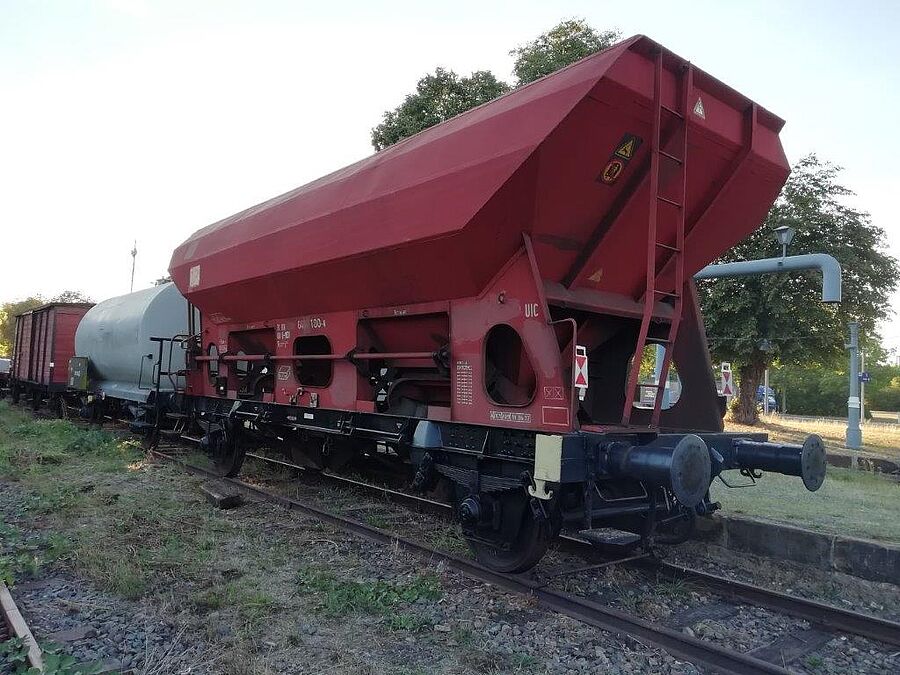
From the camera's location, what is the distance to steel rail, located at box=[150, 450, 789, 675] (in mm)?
3793

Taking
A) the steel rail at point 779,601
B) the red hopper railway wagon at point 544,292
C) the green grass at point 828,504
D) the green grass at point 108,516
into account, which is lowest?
the green grass at point 108,516

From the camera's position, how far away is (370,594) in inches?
189

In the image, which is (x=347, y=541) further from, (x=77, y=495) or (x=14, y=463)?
(x=14, y=463)

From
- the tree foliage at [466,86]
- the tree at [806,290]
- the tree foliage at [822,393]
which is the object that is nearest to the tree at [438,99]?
the tree foliage at [466,86]

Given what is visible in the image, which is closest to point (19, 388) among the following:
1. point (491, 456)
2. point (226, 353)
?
point (226, 353)

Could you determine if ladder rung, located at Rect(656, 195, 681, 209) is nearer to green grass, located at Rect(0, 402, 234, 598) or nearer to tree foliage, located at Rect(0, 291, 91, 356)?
green grass, located at Rect(0, 402, 234, 598)

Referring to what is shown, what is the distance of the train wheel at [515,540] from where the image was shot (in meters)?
4.94

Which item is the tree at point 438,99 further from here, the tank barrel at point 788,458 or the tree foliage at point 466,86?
the tank barrel at point 788,458

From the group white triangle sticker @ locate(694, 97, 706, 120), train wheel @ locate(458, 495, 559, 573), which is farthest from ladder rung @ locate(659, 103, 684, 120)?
train wheel @ locate(458, 495, 559, 573)

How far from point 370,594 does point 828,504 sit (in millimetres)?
5963

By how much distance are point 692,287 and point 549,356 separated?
7.79 feet

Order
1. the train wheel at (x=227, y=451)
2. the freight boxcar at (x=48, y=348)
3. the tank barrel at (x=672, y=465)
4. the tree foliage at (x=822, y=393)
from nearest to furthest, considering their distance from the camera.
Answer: the tank barrel at (x=672, y=465) → the train wheel at (x=227, y=451) → the freight boxcar at (x=48, y=348) → the tree foliage at (x=822, y=393)

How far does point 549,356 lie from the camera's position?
15.8ft

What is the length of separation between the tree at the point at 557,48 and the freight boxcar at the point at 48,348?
1480 centimetres
